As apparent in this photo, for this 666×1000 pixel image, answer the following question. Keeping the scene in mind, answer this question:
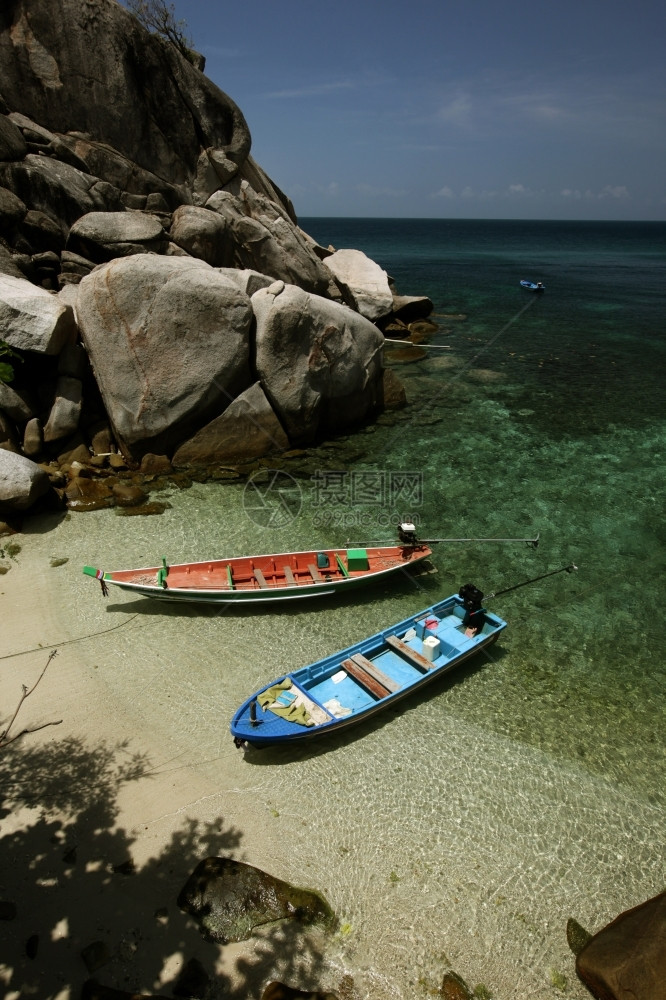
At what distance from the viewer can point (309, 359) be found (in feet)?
68.8

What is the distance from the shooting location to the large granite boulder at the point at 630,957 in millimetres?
6695

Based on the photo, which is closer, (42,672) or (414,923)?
(414,923)

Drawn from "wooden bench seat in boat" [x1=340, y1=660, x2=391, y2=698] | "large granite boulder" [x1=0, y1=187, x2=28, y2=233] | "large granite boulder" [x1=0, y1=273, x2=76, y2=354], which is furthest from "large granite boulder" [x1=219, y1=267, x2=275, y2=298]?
"wooden bench seat in boat" [x1=340, y1=660, x2=391, y2=698]

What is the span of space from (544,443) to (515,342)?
62.8 feet

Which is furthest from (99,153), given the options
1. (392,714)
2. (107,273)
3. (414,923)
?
(414,923)

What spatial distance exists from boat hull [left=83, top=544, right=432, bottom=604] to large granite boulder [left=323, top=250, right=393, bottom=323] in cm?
2516

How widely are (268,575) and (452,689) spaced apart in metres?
5.51

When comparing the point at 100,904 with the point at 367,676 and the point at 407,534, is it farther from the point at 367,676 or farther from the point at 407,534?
the point at 407,534

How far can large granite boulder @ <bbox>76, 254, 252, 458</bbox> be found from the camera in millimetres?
18297

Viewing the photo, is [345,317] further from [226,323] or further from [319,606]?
[319,606]

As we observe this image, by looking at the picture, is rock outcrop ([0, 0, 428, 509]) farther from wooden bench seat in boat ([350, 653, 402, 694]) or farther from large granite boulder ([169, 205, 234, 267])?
wooden bench seat in boat ([350, 653, 402, 694])

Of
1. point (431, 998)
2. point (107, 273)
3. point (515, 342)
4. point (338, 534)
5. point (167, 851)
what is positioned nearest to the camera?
point (431, 998)

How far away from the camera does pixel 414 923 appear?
774 cm

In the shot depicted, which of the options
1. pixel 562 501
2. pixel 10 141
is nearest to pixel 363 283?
pixel 10 141
